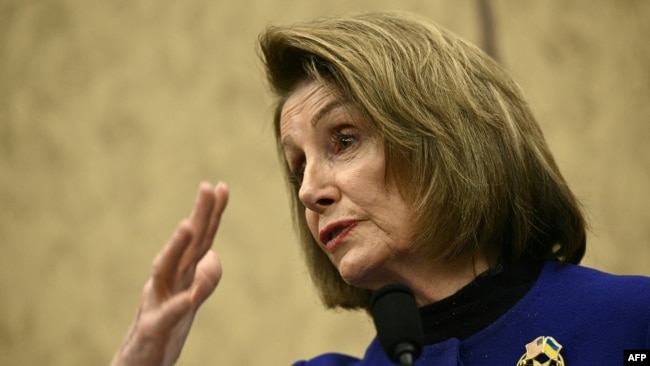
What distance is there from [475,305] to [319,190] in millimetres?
410

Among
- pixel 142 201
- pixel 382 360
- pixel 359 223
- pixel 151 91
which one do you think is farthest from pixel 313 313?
pixel 359 223

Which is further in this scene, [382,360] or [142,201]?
[142,201]

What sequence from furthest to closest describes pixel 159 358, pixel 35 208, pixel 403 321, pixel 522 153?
pixel 35 208 < pixel 522 153 < pixel 159 358 < pixel 403 321

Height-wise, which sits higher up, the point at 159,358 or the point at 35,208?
the point at 159,358

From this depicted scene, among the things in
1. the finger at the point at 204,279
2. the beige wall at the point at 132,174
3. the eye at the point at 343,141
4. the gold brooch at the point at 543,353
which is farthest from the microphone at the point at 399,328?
the beige wall at the point at 132,174

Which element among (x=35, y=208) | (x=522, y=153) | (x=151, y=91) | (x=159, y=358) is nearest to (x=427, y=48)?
(x=522, y=153)

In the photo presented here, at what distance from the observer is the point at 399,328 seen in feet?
3.86

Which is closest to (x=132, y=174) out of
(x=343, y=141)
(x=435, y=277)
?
(x=343, y=141)

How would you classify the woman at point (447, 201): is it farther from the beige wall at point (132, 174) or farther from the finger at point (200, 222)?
the beige wall at point (132, 174)

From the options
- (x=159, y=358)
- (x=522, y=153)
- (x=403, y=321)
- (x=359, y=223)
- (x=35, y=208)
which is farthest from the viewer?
(x=35, y=208)

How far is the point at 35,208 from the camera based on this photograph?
2840mm

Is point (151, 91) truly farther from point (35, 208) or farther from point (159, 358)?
point (159, 358)

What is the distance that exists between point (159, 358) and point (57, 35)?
77.7 inches

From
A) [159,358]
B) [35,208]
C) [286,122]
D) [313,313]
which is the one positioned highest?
[286,122]
